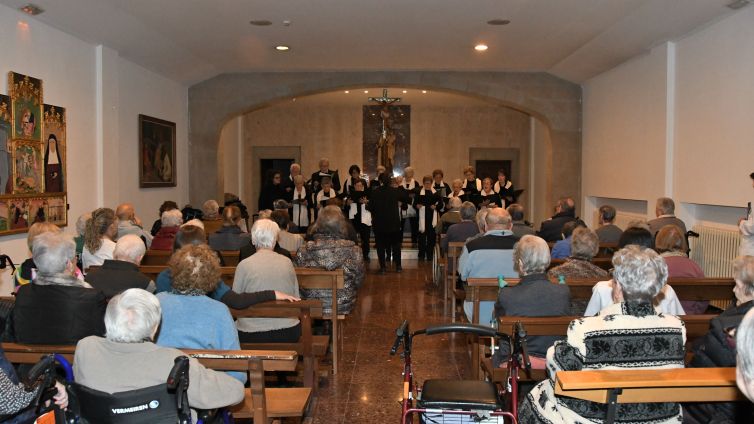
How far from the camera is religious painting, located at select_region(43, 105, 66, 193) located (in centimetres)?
800

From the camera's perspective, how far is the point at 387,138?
19516 mm

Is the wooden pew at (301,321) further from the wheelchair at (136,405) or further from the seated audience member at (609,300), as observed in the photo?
the wheelchair at (136,405)

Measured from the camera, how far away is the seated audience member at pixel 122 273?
4473 millimetres

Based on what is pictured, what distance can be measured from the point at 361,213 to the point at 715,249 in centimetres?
608

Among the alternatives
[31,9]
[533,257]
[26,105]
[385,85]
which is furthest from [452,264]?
[385,85]

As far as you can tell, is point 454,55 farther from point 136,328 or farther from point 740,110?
point 136,328

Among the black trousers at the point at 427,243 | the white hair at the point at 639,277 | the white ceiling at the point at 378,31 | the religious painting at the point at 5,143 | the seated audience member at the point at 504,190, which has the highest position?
the white ceiling at the point at 378,31

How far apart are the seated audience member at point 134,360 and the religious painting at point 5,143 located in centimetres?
513

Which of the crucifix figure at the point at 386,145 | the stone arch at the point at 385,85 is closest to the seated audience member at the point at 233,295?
the stone arch at the point at 385,85

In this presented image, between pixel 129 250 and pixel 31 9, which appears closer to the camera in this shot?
pixel 129 250

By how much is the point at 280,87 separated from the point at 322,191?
2.07 m

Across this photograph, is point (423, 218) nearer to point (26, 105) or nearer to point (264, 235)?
point (26, 105)

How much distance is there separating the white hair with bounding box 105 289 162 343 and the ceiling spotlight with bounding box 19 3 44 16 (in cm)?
577

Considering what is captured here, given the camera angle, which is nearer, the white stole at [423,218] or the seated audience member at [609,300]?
the seated audience member at [609,300]
